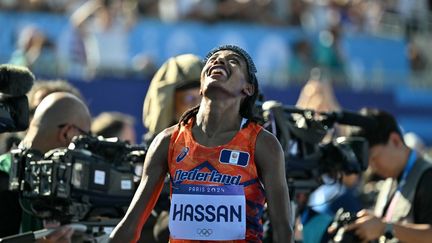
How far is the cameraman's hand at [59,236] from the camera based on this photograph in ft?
17.9

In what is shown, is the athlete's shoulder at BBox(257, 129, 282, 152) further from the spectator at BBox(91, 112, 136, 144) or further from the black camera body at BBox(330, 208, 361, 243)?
the spectator at BBox(91, 112, 136, 144)

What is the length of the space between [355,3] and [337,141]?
34.7 feet

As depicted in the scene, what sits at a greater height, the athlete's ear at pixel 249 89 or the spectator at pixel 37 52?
the spectator at pixel 37 52

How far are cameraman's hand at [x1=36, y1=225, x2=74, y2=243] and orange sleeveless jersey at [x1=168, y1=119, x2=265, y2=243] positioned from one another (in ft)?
3.41

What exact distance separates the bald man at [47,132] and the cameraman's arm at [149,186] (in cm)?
131

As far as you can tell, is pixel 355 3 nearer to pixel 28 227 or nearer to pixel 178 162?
pixel 28 227

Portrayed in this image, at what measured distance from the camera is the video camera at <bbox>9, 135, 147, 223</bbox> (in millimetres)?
5418

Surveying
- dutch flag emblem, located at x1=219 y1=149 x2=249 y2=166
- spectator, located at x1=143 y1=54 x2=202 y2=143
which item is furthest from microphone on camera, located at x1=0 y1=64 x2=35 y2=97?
dutch flag emblem, located at x1=219 y1=149 x2=249 y2=166

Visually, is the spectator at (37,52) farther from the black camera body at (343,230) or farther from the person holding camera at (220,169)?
the person holding camera at (220,169)

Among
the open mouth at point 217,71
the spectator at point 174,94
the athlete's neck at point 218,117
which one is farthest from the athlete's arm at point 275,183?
the spectator at point 174,94

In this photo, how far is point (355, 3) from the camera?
1692 centimetres

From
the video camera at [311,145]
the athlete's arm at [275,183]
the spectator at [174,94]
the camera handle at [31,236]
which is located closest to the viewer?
the athlete's arm at [275,183]

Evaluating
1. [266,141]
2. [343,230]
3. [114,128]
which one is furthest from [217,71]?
[114,128]

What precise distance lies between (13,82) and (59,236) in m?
0.77
